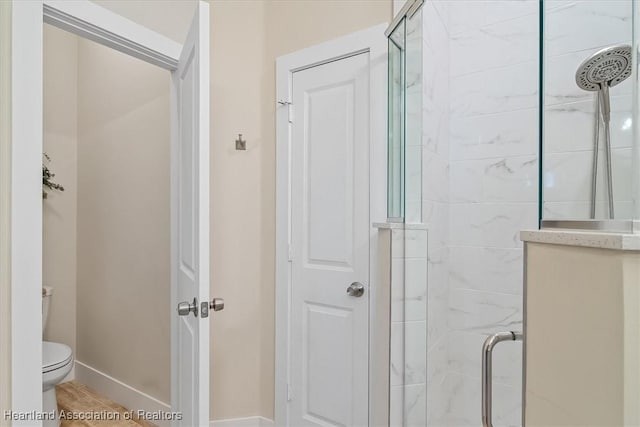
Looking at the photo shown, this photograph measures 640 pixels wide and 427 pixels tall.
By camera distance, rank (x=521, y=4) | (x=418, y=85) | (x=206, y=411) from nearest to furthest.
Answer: (x=206, y=411)
(x=418, y=85)
(x=521, y=4)

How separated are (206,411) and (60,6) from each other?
154 cm

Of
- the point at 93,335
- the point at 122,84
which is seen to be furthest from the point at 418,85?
the point at 93,335

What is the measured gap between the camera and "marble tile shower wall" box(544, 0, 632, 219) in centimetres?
66

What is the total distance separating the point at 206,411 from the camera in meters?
1.33

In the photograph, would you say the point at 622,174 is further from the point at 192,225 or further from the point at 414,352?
the point at 192,225

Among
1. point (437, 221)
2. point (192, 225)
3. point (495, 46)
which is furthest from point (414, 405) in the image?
point (495, 46)

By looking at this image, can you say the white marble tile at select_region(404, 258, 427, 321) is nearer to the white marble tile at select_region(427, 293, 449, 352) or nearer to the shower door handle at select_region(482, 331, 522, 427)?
the white marble tile at select_region(427, 293, 449, 352)

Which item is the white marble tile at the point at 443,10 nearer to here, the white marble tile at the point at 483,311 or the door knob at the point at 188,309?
the white marble tile at the point at 483,311

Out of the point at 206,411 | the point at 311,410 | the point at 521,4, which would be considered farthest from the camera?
the point at 311,410

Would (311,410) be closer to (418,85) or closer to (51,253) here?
(418,85)

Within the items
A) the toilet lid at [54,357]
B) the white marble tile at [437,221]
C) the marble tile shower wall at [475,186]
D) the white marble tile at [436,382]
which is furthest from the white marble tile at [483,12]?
the toilet lid at [54,357]

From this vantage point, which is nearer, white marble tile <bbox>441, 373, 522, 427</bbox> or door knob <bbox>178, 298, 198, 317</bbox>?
door knob <bbox>178, 298, 198, 317</bbox>

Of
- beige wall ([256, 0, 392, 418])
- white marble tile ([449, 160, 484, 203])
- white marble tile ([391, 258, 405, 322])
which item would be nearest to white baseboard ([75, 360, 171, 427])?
beige wall ([256, 0, 392, 418])
